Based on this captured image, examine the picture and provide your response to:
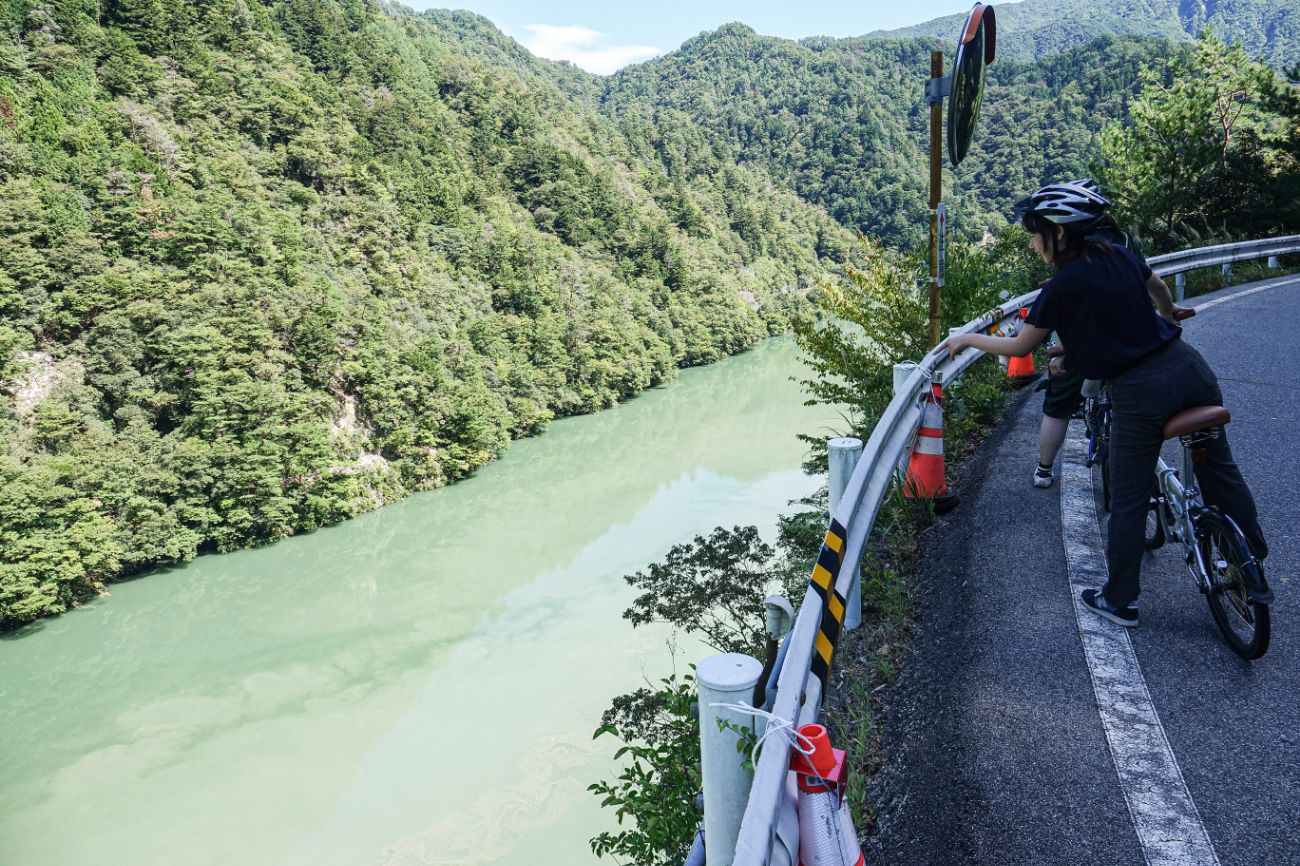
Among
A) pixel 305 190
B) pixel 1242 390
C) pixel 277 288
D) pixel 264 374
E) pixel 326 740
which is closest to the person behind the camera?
pixel 1242 390

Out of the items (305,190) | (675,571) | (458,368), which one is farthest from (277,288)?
(675,571)

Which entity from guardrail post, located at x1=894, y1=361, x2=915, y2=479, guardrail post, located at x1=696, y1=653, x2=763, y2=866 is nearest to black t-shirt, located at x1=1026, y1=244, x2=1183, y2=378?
guardrail post, located at x1=894, y1=361, x2=915, y2=479

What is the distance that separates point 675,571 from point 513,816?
556 cm

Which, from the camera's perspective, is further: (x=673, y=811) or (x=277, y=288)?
(x=277, y=288)

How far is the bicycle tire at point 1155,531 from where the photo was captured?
133 inches

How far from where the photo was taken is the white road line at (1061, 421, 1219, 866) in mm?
1912

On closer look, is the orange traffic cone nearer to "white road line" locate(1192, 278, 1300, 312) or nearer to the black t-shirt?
the black t-shirt

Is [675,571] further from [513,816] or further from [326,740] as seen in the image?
[326,740]

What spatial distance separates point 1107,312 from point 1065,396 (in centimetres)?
131

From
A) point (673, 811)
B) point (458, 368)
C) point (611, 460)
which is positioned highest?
point (673, 811)

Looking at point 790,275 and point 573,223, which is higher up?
point 573,223

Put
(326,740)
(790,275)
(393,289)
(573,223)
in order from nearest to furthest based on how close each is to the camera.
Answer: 1. (326,740)
2. (393,289)
3. (573,223)
4. (790,275)

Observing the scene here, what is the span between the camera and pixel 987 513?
4.08 m

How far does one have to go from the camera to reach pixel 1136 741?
229cm
